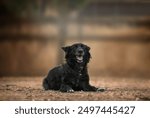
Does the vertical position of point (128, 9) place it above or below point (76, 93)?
above

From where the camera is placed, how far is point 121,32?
4867mm

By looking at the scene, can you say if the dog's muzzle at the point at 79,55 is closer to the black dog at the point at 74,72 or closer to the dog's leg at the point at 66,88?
the black dog at the point at 74,72

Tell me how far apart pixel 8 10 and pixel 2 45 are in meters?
0.22

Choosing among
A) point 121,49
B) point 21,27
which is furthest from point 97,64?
point 21,27

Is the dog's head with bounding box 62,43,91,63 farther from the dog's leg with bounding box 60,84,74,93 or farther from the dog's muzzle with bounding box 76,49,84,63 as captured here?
the dog's leg with bounding box 60,84,74,93

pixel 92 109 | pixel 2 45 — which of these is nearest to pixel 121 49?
pixel 92 109

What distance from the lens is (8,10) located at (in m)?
4.87

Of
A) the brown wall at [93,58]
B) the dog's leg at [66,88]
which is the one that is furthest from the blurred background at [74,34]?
the dog's leg at [66,88]

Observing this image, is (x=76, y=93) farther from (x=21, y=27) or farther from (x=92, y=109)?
(x=21, y=27)

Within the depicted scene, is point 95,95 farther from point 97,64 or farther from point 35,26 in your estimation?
point 35,26

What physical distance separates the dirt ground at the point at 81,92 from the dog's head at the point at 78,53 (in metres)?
0.15

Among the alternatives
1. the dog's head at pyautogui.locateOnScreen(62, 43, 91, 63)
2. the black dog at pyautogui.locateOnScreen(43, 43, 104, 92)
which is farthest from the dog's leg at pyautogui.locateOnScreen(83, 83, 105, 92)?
the dog's head at pyautogui.locateOnScreen(62, 43, 91, 63)

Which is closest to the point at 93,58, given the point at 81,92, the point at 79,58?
the point at 79,58

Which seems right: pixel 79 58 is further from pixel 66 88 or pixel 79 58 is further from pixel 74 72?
pixel 66 88
